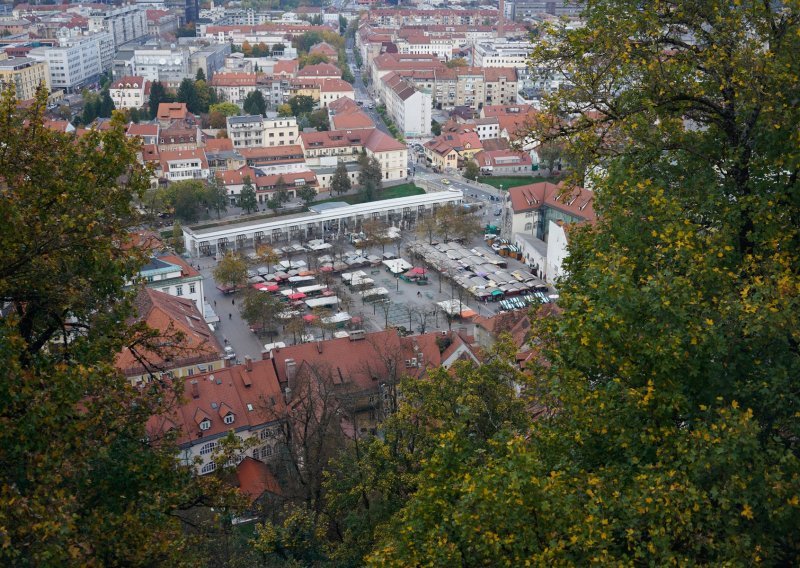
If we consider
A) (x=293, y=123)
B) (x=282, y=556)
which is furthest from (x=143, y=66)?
(x=282, y=556)

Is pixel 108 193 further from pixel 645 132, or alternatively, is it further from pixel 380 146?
pixel 380 146

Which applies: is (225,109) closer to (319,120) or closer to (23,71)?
(319,120)

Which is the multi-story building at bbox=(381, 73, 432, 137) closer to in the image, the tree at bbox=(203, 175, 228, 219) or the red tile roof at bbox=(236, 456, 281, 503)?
the tree at bbox=(203, 175, 228, 219)

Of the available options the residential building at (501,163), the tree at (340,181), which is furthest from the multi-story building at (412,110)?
the tree at (340,181)

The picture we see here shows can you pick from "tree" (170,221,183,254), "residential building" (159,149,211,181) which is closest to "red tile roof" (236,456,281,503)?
"tree" (170,221,183,254)

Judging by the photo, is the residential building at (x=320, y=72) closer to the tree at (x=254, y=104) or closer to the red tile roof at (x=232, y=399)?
the tree at (x=254, y=104)

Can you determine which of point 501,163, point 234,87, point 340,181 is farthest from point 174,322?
point 234,87
